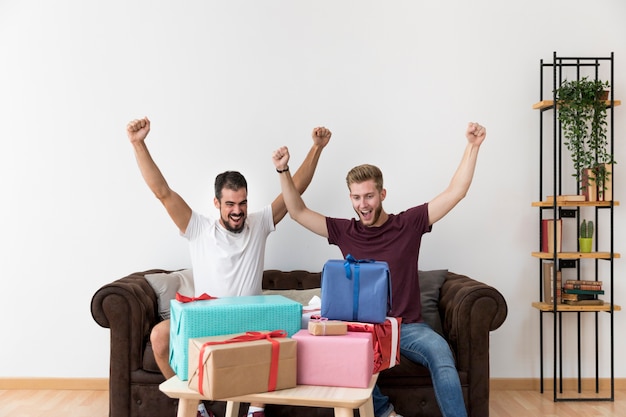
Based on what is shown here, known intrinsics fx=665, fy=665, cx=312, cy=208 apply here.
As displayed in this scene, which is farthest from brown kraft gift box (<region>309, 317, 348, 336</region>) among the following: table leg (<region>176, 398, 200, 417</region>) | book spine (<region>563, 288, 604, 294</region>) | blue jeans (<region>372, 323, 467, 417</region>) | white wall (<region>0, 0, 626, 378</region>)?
book spine (<region>563, 288, 604, 294</region>)

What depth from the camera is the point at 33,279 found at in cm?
403

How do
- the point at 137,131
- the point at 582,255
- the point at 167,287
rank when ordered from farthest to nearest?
the point at 582,255, the point at 167,287, the point at 137,131

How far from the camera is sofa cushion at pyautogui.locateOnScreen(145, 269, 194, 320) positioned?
11.2 ft

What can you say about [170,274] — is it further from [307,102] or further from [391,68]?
[391,68]

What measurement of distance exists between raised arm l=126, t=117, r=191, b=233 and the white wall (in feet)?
2.28

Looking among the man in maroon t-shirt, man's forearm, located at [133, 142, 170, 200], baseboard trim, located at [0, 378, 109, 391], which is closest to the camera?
the man in maroon t-shirt

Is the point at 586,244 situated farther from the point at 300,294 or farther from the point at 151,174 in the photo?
the point at 151,174

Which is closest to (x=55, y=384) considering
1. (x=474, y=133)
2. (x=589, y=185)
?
(x=474, y=133)

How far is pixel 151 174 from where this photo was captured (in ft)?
10.6

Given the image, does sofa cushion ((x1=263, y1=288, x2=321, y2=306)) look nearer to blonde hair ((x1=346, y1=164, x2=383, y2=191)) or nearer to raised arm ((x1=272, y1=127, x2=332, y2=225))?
raised arm ((x1=272, y1=127, x2=332, y2=225))

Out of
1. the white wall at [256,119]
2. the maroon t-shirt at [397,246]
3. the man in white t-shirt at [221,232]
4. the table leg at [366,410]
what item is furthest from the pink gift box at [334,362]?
the white wall at [256,119]

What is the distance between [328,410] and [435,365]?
0.61 meters

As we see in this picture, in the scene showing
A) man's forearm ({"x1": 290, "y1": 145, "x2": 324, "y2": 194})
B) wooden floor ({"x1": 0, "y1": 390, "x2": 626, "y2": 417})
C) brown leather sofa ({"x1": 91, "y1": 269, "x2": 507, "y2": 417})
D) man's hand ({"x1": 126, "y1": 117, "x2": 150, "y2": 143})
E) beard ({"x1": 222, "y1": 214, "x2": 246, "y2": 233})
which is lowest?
wooden floor ({"x1": 0, "y1": 390, "x2": 626, "y2": 417})

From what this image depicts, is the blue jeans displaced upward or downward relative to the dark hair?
downward
